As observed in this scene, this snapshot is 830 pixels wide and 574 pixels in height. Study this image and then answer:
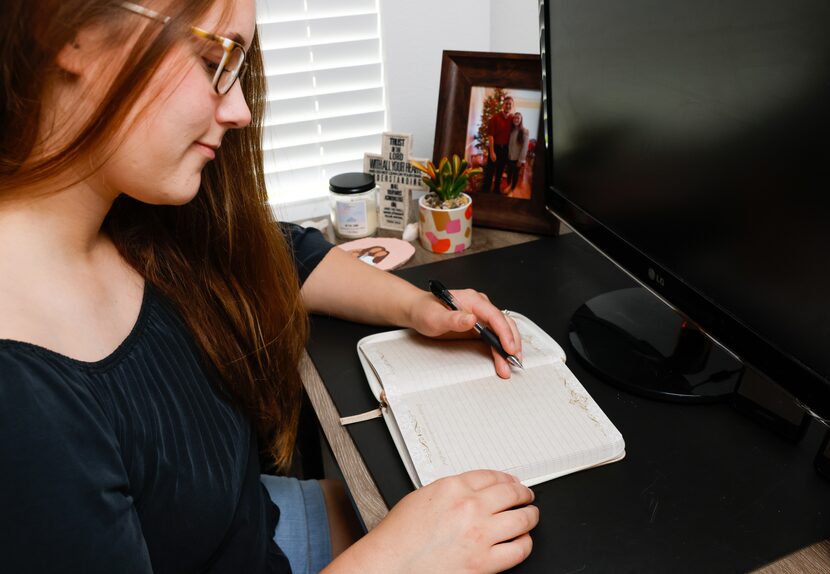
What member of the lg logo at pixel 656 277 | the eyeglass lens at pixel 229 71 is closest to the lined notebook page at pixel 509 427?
the lg logo at pixel 656 277

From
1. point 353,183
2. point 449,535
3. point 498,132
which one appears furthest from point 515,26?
point 449,535

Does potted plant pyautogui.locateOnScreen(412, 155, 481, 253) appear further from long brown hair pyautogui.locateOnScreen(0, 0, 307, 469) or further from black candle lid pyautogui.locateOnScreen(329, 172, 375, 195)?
long brown hair pyautogui.locateOnScreen(0, 0, 307, 469)

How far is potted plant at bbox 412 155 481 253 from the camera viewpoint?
3.76 feet

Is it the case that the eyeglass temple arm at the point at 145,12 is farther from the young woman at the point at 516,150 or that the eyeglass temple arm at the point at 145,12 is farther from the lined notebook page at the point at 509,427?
the young woman at the point at 516,150

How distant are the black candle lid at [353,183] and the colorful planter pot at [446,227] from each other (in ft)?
0.40

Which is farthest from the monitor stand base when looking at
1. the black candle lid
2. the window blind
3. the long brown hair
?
the window blind

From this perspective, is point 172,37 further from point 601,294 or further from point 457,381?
point 601,294

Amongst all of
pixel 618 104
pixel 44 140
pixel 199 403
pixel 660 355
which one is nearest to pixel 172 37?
pixel 44 140

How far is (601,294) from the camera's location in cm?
98

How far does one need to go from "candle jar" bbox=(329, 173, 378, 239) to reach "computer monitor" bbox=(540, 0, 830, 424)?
0.44 meters

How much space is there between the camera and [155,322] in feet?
2.36

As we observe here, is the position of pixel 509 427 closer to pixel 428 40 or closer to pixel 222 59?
pixel 222 59

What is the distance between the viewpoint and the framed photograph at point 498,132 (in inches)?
45.9

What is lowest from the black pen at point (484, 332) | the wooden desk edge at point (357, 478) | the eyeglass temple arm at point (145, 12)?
the wooden desk edge at point (357, 478)
